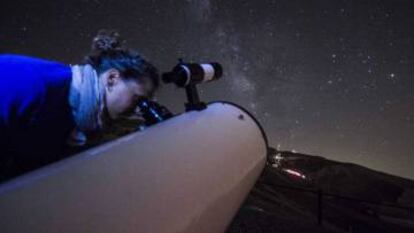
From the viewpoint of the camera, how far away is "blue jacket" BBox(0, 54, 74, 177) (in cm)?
212

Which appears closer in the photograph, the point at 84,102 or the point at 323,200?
the point at 84,102

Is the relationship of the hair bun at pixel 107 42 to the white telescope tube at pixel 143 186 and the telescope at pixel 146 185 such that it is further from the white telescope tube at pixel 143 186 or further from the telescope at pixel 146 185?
the white telescope tube at pixel 143 186

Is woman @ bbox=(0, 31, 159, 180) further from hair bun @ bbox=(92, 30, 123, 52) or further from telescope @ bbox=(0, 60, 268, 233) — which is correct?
telescope @ bbox=(0, 60, 268, 233)

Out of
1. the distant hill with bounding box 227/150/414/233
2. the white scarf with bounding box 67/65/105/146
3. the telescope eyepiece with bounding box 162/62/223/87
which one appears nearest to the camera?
the white scarf with bounding box 67/65/105/146

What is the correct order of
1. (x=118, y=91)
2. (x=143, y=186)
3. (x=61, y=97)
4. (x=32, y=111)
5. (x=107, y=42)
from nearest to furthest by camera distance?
(x=143, y=186) → (x=32, y=111) → (x=61, y=97) → (x=118, y=91) → (x=107, y=42)

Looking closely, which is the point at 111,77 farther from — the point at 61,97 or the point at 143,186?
the point at 143,186

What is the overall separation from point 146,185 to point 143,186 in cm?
2

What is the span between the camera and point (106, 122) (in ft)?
9.16

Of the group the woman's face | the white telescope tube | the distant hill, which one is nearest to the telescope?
the white telescope tube

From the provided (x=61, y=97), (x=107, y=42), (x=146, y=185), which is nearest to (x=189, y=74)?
(x=107, y=42)

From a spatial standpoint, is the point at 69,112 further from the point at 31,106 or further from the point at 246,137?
the point at 246,137

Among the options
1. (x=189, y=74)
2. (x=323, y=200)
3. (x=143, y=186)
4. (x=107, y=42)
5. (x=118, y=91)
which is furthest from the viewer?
(x=323, y=200)

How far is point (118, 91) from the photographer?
2.73 meters

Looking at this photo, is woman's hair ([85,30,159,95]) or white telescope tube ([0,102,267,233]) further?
woman's hair ([85,30,159,95])
